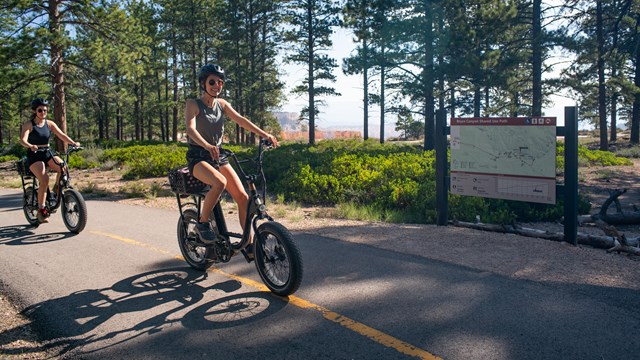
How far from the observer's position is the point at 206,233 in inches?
208

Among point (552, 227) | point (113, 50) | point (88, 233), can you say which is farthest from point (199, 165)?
point (113, 50)

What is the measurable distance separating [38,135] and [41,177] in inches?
28.2

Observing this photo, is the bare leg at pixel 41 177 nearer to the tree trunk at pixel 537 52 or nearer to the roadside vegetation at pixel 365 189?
the roadside vegetation at pixel 365 189

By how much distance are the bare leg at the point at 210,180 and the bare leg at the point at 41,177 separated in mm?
4634

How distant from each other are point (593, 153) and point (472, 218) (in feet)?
57.9

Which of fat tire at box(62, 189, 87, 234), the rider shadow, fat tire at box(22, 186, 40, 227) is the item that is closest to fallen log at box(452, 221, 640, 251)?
fat tire at box(62, 189, 87, 234)

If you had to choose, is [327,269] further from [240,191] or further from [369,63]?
[369,63]

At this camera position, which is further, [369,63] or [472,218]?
[369,63]

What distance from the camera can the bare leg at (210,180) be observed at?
199 inches

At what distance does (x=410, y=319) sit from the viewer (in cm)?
414

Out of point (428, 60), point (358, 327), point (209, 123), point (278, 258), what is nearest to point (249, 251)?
point (278, 258)

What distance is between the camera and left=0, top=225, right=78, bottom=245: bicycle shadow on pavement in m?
7.61

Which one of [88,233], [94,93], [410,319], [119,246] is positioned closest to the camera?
[410,319]

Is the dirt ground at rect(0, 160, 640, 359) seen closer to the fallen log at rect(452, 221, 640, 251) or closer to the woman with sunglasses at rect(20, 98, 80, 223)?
the fallen log at rect(452, 221, 640, 251)
